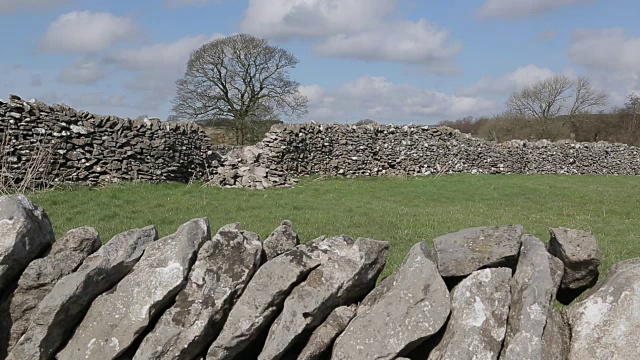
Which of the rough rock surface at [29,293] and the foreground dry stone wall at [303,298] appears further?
the rough rock surface at [29,293]

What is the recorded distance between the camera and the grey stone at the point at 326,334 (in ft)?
13.0

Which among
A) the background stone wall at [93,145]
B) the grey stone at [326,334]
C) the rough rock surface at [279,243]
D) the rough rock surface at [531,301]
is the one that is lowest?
the grey stone at [326,334]

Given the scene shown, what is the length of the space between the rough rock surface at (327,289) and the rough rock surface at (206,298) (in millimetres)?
424

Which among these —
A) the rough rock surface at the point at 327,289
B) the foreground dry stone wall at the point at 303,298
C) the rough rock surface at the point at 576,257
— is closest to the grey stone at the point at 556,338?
the foreground dry stone wall at the point at 303,298

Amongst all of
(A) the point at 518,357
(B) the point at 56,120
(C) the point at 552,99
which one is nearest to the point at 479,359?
(A) the point at 518,357

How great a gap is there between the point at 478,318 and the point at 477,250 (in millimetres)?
577

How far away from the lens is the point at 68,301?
3838mm

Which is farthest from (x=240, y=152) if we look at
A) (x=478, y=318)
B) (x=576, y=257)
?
(x=478, y=318)

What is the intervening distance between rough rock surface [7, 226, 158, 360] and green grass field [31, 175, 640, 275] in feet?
11.3

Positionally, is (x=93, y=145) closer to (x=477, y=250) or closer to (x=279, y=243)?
(x=279, y=243)

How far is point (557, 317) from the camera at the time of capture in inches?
155

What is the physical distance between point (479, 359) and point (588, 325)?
0.83m

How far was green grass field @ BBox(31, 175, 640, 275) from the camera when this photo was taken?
944cm

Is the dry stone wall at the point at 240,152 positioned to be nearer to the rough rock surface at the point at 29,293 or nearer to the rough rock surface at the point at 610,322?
the rough rock surface at the point at 29,293
